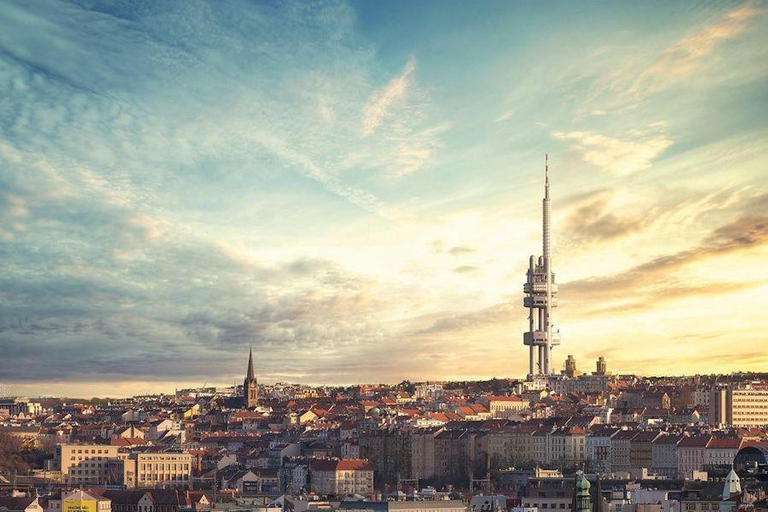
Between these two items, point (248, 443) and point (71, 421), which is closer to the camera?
point (248, 443)

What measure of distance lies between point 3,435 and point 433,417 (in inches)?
1075

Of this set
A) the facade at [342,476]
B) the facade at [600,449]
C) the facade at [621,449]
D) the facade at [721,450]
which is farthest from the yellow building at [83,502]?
the facade at [721,450]

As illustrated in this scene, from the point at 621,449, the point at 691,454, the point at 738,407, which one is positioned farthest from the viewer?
the point at 738,407

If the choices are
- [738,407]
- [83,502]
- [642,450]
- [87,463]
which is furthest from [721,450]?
[87,463]

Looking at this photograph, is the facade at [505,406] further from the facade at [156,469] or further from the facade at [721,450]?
the facade at [721,450]

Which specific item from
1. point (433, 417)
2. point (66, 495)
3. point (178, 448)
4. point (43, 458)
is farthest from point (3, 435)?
point (66, 495)

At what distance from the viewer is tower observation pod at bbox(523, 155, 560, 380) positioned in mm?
138125

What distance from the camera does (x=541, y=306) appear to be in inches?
5482

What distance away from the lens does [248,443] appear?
→ 113 m

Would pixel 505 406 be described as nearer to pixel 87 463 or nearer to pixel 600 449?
pixel 600 449

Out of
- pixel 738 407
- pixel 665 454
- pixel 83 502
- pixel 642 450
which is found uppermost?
pixel 738 407

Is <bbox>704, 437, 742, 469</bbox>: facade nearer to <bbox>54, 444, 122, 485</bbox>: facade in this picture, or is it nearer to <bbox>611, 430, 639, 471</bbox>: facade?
<bbox>611, 430, 639, 471</bbox>: facade

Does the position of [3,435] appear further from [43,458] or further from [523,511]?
[523,511]

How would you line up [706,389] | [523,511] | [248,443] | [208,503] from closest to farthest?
[523,511]
[208,503]
[248,443]
[706,389]
